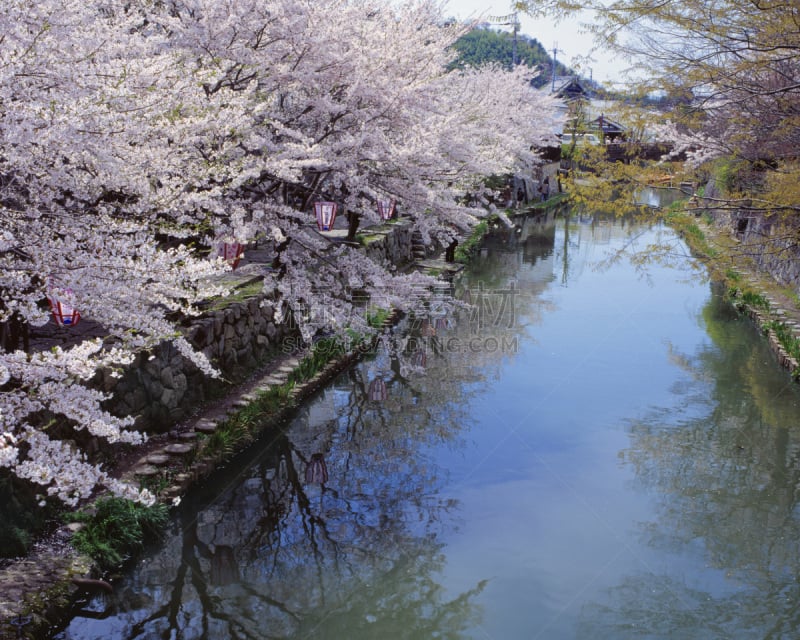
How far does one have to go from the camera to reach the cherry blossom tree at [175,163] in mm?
5539

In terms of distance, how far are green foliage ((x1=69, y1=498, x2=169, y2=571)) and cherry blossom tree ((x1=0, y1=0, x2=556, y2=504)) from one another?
60 cm

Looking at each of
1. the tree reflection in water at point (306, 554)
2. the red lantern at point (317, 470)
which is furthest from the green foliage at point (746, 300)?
the red lantern at point (317, 470)

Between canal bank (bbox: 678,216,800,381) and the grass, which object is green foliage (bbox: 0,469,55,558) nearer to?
the grass

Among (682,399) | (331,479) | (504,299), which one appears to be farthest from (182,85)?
(504,299)

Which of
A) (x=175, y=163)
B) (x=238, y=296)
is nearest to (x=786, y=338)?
(x=238, y=296)

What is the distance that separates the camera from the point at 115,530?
7191 millimetres

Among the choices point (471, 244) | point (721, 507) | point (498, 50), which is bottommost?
point (721, 507)

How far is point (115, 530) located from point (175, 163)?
3916 mm

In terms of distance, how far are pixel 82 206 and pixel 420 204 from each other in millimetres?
5766

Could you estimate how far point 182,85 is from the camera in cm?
800

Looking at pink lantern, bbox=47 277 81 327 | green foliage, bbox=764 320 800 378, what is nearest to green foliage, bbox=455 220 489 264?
green foliage, bbox=764 320 800 378

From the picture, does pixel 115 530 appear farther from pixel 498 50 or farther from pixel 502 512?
pixel 498 50

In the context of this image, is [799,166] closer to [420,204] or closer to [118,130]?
[420,204]

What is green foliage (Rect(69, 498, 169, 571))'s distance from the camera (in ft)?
22.4
